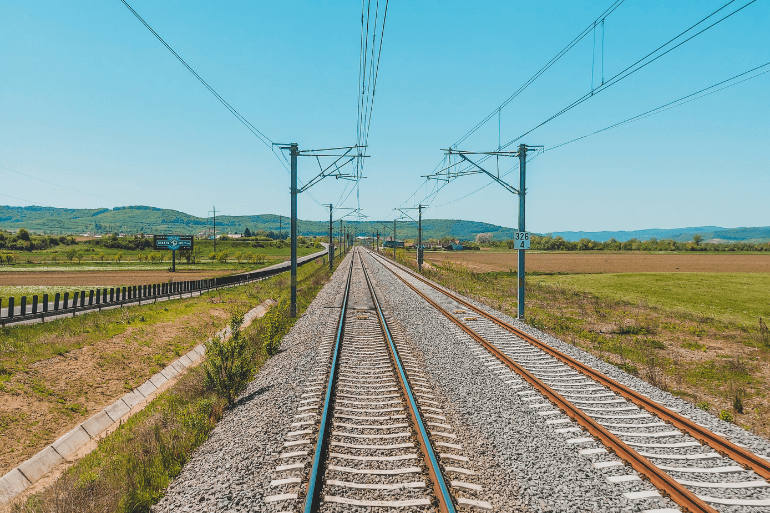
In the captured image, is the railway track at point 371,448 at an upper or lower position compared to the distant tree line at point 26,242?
lower

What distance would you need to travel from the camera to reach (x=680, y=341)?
16.4 m

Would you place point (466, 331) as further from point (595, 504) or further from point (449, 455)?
point (595, 504)

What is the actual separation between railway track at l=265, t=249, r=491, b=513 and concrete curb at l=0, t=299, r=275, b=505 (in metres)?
5.91

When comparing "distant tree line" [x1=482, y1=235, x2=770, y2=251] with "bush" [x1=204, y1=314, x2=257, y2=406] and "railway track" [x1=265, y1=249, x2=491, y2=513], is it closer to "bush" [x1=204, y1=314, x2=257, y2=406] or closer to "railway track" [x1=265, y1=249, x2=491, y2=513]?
"bush" [x1=204, y1=314, x2=257, y2=406]

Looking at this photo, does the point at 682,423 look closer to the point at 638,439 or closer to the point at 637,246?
the point at 638,439

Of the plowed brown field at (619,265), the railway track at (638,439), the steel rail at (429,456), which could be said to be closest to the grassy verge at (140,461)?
the steel rail at (429,456)

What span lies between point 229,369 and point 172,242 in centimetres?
5077

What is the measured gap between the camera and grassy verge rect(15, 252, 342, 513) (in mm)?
5895

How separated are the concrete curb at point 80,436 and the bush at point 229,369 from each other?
2.00m

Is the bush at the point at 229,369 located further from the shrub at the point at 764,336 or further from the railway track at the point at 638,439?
the shrub at the point at 764,336

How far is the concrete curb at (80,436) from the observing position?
9.35 meters

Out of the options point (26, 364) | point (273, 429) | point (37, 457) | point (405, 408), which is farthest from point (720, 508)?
point (26, 364)

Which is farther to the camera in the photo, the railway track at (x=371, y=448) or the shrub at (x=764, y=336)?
the shrub at (x=764, y=336)

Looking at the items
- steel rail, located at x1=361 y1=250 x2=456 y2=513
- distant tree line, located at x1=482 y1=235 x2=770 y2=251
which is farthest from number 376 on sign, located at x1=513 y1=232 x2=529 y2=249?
distant tree line, located at x1=482 y1=235 x2=770 y2=251
